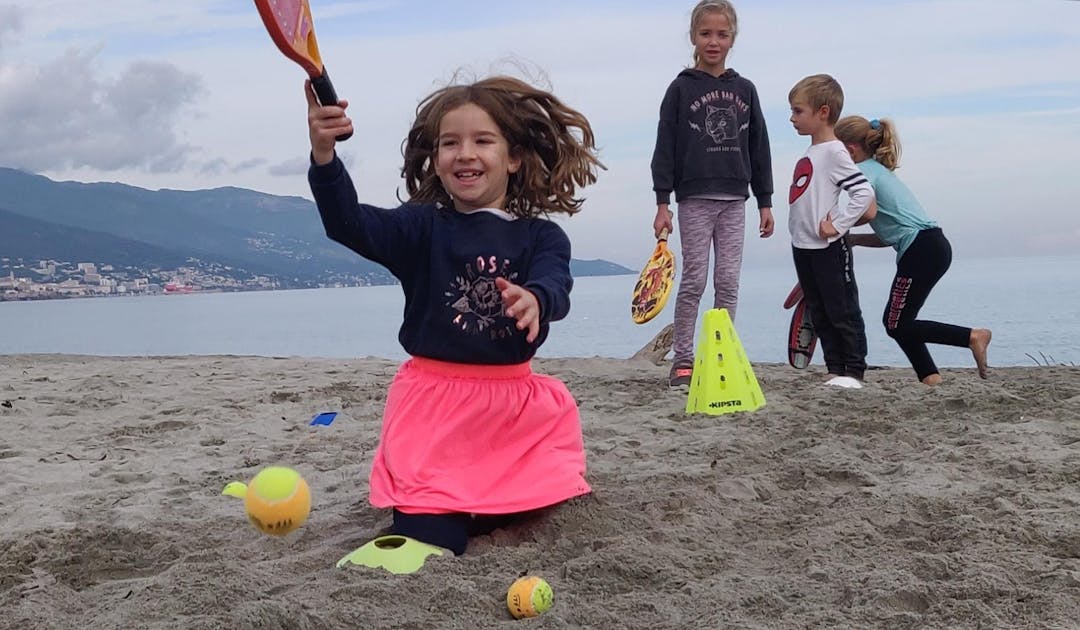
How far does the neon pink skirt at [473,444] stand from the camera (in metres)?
2.33

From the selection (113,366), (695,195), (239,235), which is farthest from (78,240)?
(695,195)

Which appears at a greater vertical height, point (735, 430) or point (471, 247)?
point (471, 247)

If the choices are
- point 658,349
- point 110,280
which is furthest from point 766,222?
point 110,280

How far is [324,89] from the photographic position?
2.04 metres

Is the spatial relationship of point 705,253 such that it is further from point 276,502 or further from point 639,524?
point 276,502

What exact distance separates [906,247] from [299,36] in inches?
145

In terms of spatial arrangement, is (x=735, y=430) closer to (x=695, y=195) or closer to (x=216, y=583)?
(x=695, y=195)

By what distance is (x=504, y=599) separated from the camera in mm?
1751

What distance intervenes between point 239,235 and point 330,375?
238ft

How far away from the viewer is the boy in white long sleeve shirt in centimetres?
461

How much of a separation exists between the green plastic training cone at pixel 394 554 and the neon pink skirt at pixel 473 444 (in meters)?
0.16

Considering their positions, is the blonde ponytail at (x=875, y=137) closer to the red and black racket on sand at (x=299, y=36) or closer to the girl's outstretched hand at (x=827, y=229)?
the girl's outstretched hand at (x=827, y=229)

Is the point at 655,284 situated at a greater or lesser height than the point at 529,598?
greater

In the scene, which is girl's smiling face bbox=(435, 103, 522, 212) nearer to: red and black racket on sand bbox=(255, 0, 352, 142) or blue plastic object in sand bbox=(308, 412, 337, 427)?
red and black racket on sand bbox=(255, 0, 352, 142)
